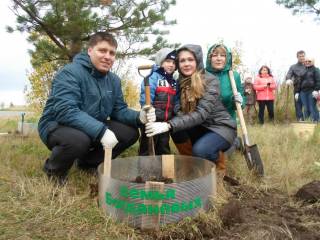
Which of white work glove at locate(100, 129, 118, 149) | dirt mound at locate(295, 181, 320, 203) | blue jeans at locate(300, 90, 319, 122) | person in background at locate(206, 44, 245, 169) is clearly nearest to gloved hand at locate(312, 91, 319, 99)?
blue jeans at locate(300, 90, 319, 122)

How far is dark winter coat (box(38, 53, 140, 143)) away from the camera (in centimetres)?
271

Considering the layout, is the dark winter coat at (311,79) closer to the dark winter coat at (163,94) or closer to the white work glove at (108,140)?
the dark winter coat at (163,94)

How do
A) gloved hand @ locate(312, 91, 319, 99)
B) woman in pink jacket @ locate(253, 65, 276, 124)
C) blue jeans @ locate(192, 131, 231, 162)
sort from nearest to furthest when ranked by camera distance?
blue jeans @ locate(192, 131, 231, 162) < gloved hand @ locate(312, 91, 319, 99) < woman in pink jacket @ locate(253, 65, 276, 124)

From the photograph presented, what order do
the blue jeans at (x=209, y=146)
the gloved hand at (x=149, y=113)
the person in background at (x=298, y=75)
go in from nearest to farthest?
the gloved hand at (x=149, y=113), the blue jeans at (x=209, y=146), the person in background at (x=298, y=75)

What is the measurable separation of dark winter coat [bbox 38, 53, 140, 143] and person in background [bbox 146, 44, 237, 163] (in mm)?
464

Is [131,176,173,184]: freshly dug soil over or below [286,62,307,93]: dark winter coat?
below

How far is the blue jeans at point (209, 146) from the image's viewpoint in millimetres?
3150

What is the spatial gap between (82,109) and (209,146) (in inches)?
41.8

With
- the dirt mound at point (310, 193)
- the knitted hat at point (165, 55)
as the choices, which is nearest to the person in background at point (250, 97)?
the knitted hat at point (165, 55)

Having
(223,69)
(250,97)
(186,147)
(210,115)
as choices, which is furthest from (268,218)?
(250,97)

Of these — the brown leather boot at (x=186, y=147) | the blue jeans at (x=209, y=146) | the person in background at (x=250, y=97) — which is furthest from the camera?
the person in background at (x=250, y=97)

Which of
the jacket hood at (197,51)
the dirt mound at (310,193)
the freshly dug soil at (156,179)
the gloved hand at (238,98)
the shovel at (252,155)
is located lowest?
the dirt mound at (310,193)

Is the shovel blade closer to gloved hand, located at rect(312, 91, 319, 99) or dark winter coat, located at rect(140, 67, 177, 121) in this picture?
dark winter coat, located at rect(140, 67, 177, 121)

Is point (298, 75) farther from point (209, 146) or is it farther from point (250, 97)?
point (209, 146)
